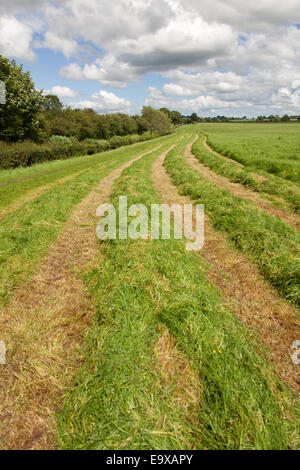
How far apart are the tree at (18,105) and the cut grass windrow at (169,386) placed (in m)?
31.0

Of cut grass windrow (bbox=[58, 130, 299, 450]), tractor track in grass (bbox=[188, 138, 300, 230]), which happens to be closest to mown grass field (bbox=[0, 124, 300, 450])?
cut grass windrow (bbox=[58, 130, 299, 450])

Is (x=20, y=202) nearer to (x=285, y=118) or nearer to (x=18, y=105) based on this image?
(x=18, y=105)

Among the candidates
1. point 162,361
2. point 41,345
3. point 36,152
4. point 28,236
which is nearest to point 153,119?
point 36,152

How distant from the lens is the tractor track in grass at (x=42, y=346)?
2445 millimetres

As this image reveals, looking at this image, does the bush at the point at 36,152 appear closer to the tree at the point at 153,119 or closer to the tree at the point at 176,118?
the tree at the point at 153,119

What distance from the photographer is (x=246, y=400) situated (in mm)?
2465

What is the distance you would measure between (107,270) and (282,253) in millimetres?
4242

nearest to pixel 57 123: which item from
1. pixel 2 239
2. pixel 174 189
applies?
pixel 174 189

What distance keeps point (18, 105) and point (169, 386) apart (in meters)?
33.4

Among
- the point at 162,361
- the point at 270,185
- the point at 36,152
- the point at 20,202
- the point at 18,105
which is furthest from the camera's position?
the point at 18,105

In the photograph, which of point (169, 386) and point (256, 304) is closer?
point (169, 386)

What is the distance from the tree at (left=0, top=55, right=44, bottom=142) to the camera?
84.8 feet

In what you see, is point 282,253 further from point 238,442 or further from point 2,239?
point 2,239

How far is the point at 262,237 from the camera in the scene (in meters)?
6.36
